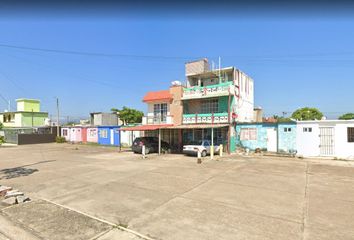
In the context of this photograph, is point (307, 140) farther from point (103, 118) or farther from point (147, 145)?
point (103, 118)

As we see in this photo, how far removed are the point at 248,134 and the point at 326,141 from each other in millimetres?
6151

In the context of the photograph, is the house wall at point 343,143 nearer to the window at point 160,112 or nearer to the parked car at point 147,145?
the parked car at point 147,145

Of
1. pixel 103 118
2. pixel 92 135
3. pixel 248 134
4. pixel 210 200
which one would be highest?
pixel 103 118

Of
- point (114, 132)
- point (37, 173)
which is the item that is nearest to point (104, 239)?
point (37, 173)

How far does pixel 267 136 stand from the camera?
736 inches

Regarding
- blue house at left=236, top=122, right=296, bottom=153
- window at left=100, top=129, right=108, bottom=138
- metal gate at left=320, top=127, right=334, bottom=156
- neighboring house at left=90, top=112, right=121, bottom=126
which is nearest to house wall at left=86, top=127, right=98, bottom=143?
window at left=100, top=129, right=108, bottom=138

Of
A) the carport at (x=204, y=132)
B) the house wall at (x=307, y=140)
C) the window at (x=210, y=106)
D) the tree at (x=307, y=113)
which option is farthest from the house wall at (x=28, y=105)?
the tree at (x=307, y=113)

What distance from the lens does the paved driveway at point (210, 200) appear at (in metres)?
4.76

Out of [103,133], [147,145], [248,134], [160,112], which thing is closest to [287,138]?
[248,134]

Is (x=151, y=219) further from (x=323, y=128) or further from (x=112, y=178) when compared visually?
(x=323, y=128)

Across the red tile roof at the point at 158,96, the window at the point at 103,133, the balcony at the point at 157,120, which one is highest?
the red tile roof at the point at 158,96

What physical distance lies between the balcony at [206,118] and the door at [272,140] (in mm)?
3979

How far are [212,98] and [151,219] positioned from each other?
59.0 feet

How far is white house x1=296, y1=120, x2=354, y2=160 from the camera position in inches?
626
